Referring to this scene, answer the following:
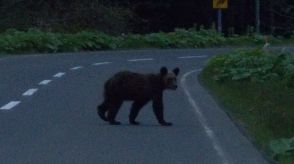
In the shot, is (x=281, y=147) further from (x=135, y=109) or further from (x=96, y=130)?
(x=135, y=109)

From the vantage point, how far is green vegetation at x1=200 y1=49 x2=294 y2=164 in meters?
13.1

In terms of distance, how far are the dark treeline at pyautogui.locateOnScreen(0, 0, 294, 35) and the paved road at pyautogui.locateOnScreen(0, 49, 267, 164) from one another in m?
22.8

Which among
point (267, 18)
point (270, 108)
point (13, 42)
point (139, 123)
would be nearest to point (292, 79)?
point (270, 108)

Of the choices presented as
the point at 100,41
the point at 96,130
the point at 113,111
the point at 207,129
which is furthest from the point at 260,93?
the point at 100,41

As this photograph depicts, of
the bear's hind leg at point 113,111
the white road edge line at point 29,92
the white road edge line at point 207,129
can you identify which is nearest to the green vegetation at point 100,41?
the white road edge line at point 29,92

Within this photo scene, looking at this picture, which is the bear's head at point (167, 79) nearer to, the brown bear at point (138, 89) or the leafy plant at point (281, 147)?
the brown bear at point (138, 89)

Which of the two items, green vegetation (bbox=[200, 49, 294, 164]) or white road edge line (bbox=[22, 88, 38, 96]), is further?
white road edge line (bbox=[22, 88, 38, 96])

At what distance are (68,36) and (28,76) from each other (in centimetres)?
1529

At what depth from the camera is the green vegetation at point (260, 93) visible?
1310 cm

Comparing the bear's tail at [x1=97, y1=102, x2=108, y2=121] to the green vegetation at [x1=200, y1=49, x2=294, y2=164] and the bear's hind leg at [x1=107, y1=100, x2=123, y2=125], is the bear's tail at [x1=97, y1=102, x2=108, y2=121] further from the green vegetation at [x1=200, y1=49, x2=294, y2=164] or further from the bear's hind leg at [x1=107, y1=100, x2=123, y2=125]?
the green vegetation at [x1=200, y1=49, x2=294, y2=164]

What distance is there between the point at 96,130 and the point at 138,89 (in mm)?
922

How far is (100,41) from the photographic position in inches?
1618

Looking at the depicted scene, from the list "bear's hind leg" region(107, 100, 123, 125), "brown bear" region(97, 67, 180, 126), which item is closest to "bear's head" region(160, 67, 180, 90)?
"brown bear" region(97, 67, 180, 126)

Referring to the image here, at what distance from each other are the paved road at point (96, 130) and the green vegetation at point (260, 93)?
26 centimetres
